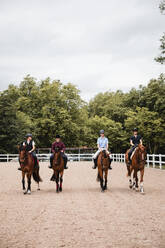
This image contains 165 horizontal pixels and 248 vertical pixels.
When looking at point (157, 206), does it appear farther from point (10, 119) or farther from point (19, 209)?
point (10, 119)

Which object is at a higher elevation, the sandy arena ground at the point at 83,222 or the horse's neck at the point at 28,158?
the horse's neck at the point at 28,158

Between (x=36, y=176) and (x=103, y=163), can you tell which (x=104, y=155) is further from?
(x=36, y=176)

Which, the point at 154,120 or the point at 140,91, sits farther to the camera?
the point at 140,91

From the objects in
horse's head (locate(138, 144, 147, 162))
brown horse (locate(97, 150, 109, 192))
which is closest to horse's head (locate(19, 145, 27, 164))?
brown horse (locate(97, 150, 109, 192))

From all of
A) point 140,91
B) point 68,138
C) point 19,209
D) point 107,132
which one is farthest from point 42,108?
point 19,209

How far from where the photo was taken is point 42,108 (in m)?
64.1

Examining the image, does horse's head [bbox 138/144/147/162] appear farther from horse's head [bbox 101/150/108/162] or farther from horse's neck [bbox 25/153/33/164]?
horse's neck [bbox 25/153/33/164]

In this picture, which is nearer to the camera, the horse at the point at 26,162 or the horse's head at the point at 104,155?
the horse at the point at 26,162

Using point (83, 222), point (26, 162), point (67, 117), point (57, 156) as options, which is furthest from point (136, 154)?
point (67, 117)

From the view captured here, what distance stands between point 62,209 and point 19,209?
1.11 m

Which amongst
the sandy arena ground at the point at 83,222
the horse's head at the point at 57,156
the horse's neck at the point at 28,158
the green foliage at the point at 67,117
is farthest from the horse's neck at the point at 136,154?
the green foliage at the point at 67,117

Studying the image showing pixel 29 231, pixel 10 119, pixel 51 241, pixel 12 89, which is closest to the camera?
pixel 51 241

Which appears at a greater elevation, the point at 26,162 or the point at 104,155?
the point at 104,155

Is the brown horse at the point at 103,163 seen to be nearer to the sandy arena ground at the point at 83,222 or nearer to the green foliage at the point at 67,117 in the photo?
the sandy arena ground at the point at 83,222
